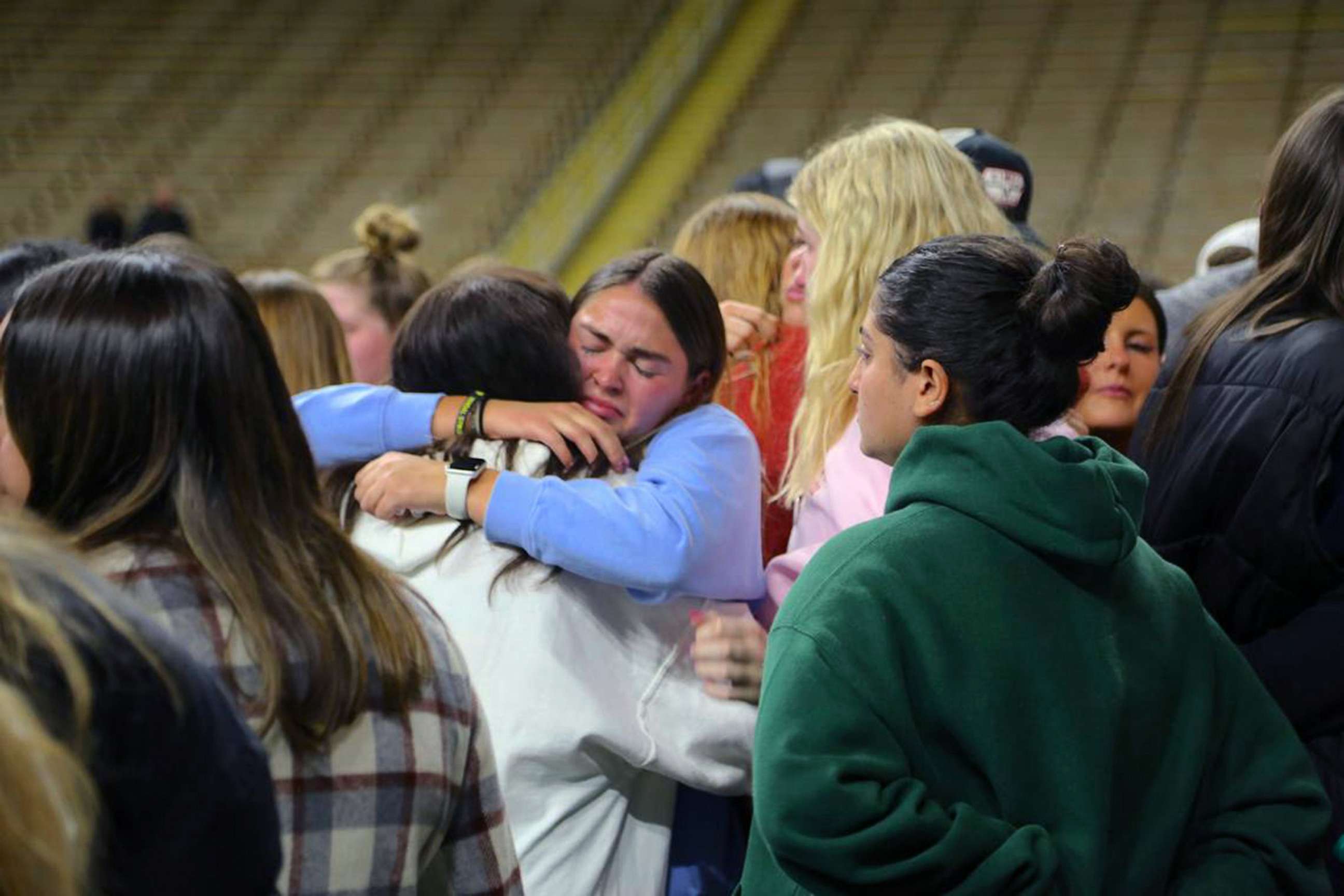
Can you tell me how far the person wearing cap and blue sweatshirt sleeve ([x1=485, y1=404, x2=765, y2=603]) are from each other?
46.6 inches

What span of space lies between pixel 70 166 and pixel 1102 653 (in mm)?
11758

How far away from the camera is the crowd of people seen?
4.32 ft

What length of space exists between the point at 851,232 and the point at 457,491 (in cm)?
83

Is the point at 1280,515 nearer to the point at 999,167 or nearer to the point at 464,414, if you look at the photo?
the point at 464,414

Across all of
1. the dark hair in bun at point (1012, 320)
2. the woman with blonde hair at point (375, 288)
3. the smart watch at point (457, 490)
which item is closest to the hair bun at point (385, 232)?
the woman with blonde hair at point (375, 288)

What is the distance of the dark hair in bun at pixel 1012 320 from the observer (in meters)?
1.73

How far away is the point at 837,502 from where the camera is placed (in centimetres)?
232

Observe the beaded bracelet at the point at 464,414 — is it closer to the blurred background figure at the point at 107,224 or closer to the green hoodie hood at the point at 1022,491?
the green hoodie hood at the point at 1022,491

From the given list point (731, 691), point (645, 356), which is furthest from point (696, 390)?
point (731, 691)

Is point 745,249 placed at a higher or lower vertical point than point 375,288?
higher

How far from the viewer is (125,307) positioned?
136 centimetres

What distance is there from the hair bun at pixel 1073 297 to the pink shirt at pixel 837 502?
507 mm

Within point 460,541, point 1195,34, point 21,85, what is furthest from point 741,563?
point 21,85

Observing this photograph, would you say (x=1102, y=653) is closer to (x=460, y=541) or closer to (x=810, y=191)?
(x=460, y=541)
